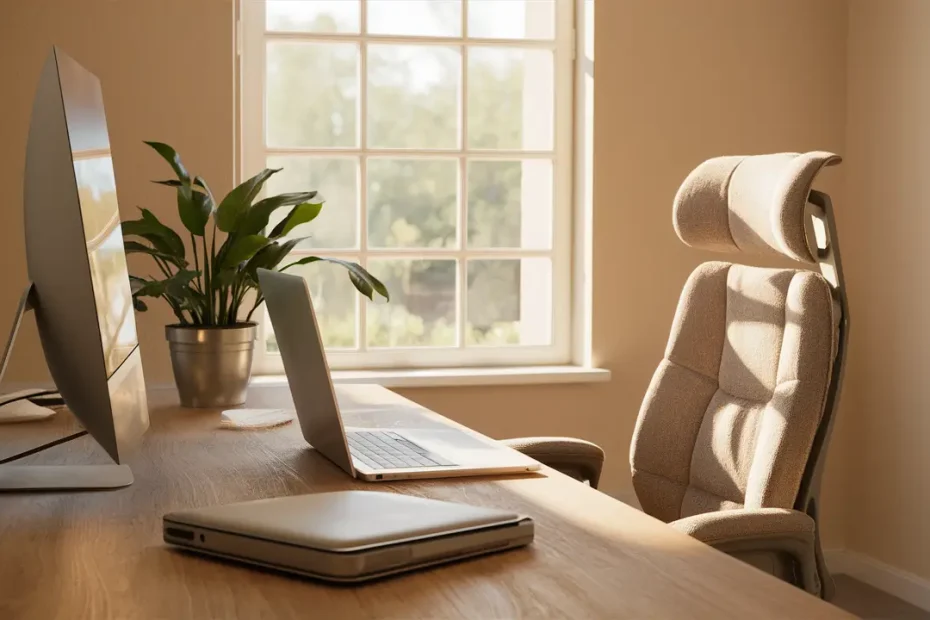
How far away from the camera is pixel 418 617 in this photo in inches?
31.9

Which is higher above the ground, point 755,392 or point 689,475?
Answer: point 755,392

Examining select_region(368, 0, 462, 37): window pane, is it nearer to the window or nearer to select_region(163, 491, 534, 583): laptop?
the window

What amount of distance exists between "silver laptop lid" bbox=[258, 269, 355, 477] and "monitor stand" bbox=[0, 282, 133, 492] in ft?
0.83

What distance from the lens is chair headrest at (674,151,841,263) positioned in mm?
1717

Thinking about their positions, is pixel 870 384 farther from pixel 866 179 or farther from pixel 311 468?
pixel 311 468

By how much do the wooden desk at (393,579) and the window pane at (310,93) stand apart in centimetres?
220

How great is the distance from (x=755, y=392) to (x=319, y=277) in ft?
6.14

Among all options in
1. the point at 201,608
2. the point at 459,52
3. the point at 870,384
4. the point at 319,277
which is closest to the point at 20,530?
the point at 201,608

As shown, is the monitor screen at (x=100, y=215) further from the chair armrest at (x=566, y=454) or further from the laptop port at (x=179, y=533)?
the chair armrest at (x=566, y=454)

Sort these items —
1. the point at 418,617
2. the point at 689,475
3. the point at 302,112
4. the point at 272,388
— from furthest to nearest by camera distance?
the point at 302,112 → the point at 272,388 → the point at 689,475 → the point at 418,617

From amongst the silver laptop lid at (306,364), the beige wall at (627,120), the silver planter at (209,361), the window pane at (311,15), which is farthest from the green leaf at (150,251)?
the window pane at (311,15)

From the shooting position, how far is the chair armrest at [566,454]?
1.96 metres

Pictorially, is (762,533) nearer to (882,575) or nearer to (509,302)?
(509,302)

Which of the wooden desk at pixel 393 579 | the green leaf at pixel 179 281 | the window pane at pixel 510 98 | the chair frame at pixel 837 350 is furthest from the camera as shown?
the window pane at pixel 510 98
